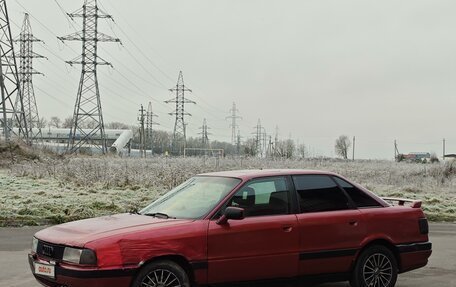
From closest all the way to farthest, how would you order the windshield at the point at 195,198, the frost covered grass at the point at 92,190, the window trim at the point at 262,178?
the window trim at the point at 262,178 < the windshield at the point at 195,198 < the frost covered grass at the point at 92,190

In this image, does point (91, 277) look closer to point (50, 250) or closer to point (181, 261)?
point (50, 250)

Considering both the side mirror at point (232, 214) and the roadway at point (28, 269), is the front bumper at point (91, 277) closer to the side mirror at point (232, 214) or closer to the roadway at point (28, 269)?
the side mirror at point (232, 214)

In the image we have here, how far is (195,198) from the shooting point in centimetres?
680

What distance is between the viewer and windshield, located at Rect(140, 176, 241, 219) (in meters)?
6.47

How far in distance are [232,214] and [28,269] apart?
393 cm

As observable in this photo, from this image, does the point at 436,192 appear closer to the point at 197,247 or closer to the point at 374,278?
the point at 374,278

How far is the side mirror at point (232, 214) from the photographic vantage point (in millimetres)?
6090

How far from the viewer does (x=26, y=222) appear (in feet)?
43.3

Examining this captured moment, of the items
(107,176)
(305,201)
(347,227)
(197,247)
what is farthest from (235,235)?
(107,176)

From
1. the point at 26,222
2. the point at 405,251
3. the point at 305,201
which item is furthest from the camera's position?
the point at 26,222

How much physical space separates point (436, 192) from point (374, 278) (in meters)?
17.5

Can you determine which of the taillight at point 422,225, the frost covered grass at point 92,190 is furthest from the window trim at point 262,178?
the frost covered grass at point 92,190

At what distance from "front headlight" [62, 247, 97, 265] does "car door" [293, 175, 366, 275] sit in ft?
8.19

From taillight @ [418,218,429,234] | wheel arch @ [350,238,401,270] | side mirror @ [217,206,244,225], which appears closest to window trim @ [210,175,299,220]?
side mirror @ [217,206,244,225]
